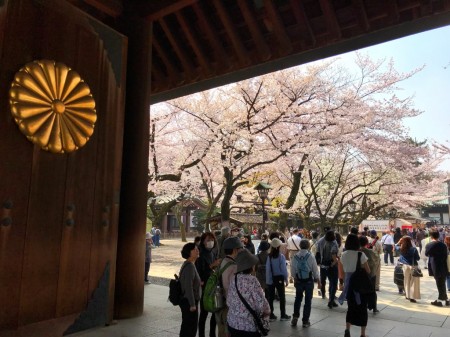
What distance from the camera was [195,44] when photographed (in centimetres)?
612

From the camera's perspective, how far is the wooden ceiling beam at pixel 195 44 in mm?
5898

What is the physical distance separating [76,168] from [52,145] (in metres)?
0.43

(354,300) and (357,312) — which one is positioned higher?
(354,300)

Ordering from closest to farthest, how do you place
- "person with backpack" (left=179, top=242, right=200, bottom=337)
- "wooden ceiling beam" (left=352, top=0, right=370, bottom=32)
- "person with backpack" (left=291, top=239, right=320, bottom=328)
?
"person with backpack" (left=179, top=242, right=200, bottom=337) < "wooden ceiling beam" (left=352, top=0, right=370, bottom=32) < "person with backpack" (left=291, top=239, right=320, bottom=328)

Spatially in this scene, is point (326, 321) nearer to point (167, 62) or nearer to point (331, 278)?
point (331, 278)

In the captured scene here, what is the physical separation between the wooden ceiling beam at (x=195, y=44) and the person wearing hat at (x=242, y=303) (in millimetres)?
4194

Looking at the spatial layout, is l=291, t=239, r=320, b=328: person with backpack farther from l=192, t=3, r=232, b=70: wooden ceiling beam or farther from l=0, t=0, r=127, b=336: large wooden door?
l=192, t=3, r=232, b=70: wooden ceiling beam

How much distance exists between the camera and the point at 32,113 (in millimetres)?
3881

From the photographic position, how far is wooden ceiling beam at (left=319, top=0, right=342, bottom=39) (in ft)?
16.5

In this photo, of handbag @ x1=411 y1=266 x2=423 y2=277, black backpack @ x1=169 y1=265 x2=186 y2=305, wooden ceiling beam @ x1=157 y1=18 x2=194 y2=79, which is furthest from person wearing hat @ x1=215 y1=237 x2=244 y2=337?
handbag @ x1=411 y1=266 x2=423 y2=277

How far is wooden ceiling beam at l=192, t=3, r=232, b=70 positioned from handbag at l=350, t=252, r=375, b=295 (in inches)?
155

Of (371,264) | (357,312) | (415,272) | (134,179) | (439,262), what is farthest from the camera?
(439,262)

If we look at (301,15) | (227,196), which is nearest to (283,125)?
(227,196)

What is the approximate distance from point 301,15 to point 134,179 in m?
3.56
